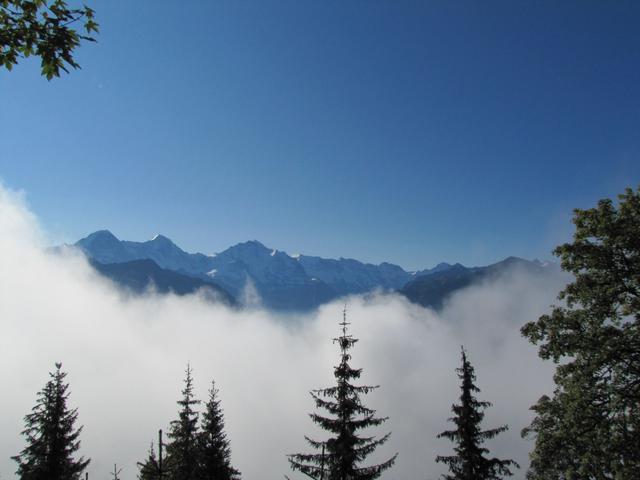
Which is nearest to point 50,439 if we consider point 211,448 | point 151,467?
point 211,448

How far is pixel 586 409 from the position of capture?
10.3 m

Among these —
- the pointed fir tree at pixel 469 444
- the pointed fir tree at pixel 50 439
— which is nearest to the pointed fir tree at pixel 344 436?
the pointed fir tree at pixel 469 444

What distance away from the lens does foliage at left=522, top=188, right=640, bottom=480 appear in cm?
996

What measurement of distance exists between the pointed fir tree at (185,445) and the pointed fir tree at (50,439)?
6.86 m

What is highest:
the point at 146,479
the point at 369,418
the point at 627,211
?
the point at 627,211

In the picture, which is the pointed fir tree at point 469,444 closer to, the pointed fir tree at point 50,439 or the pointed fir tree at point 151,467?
the pointed fir tree at point 151,467

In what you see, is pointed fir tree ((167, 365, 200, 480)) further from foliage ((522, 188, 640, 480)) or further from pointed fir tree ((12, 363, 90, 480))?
foliage ((522, 188, 640, 480))

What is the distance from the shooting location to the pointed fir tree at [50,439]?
91.9 ft

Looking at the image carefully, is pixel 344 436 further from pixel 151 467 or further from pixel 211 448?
pixel 211 448

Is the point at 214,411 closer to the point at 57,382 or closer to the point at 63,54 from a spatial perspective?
the point at 57,382

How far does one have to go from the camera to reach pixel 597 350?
1031 cm

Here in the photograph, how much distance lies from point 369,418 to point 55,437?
2315 cm

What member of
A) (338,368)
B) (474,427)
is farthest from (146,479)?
(474,427)

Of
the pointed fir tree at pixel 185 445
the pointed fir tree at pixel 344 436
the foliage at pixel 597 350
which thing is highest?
the foliage at pixel 597 350
